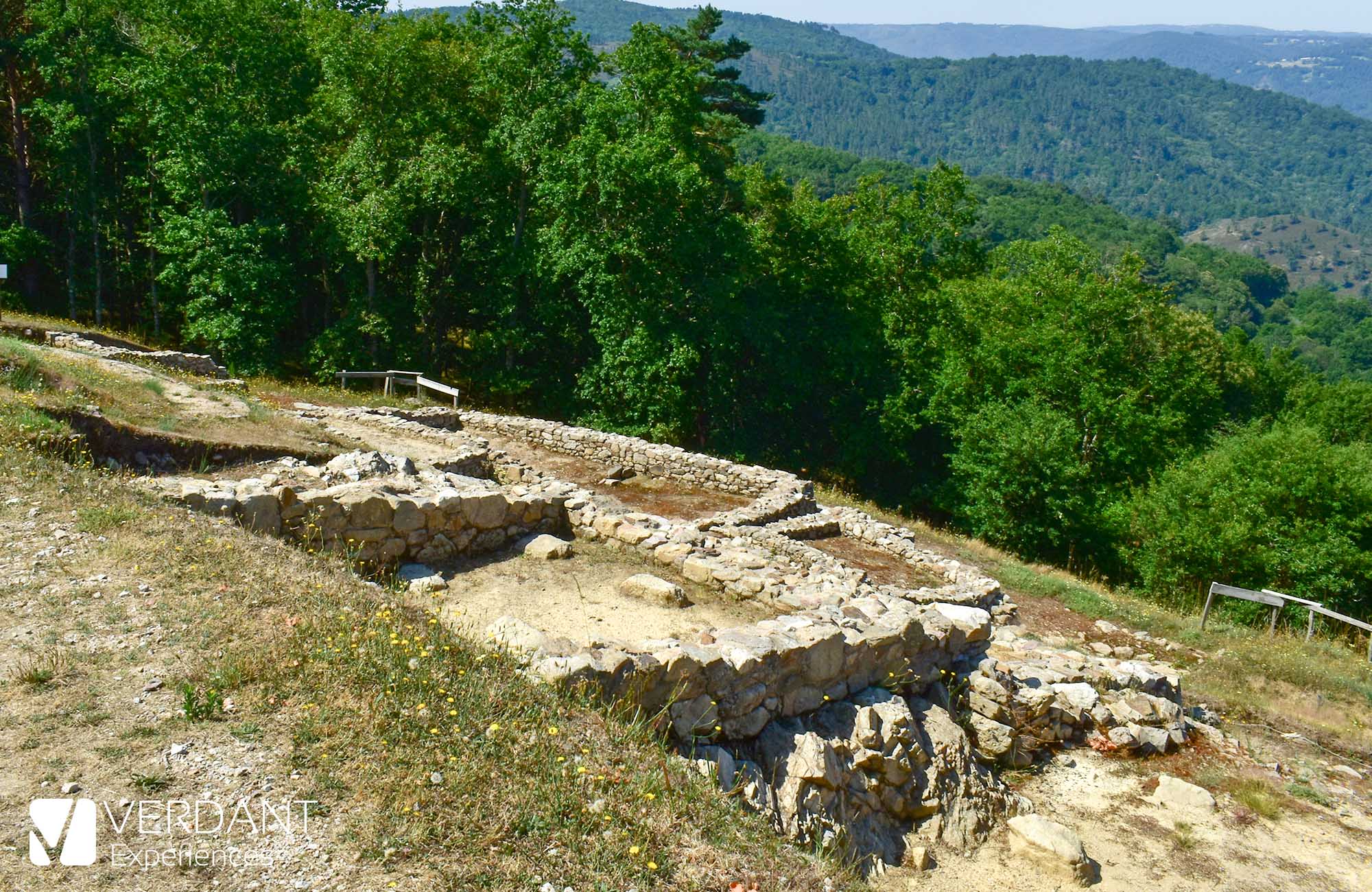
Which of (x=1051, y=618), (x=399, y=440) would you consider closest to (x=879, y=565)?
(x=1051, y=618)

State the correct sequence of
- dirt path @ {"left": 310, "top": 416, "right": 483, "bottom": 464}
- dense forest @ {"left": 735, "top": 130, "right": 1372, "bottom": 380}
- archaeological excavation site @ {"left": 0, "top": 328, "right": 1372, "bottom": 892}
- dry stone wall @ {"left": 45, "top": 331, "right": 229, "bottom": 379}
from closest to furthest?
archaeological excavation site @ {"left": 0, "top": 328, "right": 1372, "bottom": 892}
dirt path @ {"left": 310, "top": 416, "right": 483, "bottom": 464}
dry stone wall @ {"left": 45, "top": 331, "right": 229, "bottom": 379}
dense forest @ {"left": 735, "top": 130, "right": 1372, "bottom": 380}

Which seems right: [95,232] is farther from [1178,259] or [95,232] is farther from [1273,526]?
[1178,259]

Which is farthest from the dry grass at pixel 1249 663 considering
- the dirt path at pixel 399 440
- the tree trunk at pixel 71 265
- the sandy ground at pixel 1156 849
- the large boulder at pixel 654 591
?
the tree trunk at pixel 71 265

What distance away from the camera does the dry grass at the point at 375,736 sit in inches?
200

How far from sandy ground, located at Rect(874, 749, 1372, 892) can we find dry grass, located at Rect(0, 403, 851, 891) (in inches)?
105

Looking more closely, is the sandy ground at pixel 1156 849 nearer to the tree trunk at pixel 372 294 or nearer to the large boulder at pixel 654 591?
the large boulder at pixel 654 591

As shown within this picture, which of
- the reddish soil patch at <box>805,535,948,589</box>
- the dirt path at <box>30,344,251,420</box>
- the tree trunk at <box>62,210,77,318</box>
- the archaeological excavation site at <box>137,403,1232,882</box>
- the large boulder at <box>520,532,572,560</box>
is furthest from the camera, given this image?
the tree trunk at <box>62,210,77,318</box>

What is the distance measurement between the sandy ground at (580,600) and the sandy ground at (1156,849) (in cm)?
339

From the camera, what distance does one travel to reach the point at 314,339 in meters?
25.9

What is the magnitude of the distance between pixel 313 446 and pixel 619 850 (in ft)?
37.3

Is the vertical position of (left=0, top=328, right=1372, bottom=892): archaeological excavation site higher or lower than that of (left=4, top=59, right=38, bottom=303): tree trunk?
lower

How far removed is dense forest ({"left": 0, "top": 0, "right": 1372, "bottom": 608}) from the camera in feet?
77.9

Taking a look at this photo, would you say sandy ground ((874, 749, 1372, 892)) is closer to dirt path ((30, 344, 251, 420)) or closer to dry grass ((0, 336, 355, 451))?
dry grass ((0, 336, 355, 451))

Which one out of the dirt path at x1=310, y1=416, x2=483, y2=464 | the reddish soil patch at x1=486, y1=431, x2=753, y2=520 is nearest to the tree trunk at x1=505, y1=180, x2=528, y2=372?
the reddish soil patch at x1=486, y1=431, x2=753, y2=520
